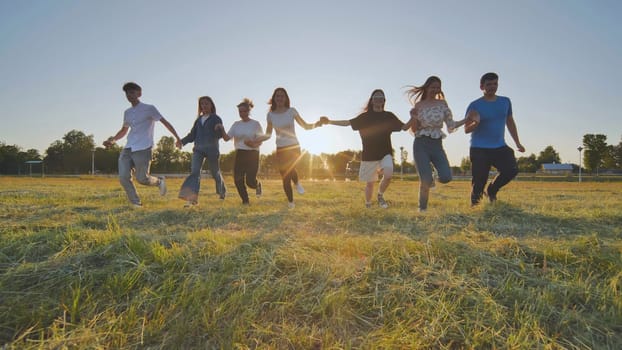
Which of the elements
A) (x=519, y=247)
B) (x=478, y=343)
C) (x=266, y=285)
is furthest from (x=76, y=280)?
(x=519, y=247)

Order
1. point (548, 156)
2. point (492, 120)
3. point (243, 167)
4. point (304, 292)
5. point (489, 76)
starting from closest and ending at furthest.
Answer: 1. point (304, 292)
2. point (489, 76)
3. point (492, 120)
4. point (243, 167)
5. point (548, 156)

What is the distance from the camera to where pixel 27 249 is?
8.34ft

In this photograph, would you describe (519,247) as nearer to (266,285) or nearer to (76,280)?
(266,285)

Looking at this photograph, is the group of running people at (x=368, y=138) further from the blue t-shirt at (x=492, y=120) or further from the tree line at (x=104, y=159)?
the tree line at (x=104, y=159)

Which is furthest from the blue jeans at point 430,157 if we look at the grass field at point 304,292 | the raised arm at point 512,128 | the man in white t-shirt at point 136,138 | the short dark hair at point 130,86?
the short dark hair at point 130,86

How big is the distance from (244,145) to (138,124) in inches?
76.8

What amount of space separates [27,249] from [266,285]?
2014 mm

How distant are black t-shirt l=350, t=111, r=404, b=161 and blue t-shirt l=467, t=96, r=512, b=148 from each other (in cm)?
132

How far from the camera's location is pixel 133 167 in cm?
620

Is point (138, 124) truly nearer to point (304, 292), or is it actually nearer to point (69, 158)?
point (304, 292)

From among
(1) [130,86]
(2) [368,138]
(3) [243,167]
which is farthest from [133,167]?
(2) [368,138]

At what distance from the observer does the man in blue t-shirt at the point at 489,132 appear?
5555mm

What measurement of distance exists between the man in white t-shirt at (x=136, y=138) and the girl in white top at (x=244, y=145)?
4.62 ft

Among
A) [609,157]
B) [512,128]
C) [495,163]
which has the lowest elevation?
[495,163]
